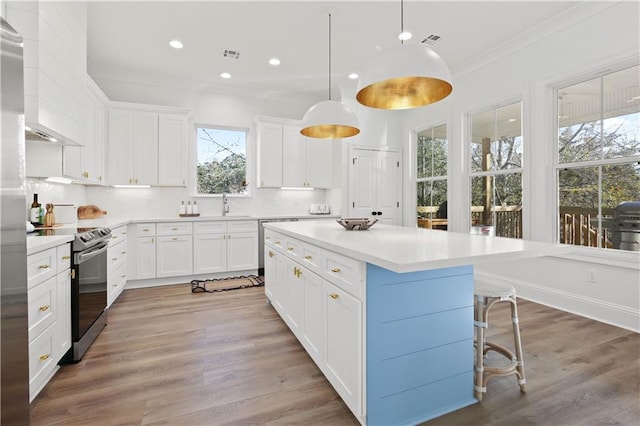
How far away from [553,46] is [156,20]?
432 cm

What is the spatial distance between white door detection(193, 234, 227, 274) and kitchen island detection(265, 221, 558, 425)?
302 cm

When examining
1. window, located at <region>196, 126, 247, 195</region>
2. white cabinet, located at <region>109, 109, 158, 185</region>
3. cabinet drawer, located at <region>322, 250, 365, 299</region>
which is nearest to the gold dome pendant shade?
cabinet drawer, located at <region>322, 250, 365, 299</region>

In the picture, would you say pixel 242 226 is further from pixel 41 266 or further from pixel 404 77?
pixel 404 77

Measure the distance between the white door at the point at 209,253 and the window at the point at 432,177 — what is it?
3.38 meters

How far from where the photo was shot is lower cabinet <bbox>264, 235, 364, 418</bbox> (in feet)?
5.08

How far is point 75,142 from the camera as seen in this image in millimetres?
2955

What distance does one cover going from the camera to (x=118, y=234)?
3633 mm

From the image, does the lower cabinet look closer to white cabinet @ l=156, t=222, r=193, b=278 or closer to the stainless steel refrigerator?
the stainless steel refrigerator

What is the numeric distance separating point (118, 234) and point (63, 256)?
A: 1595 millimetres

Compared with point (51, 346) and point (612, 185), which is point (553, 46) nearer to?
point (612, 185)

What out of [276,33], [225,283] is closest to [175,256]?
[225,283]

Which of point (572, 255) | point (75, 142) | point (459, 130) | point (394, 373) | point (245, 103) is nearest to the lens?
point (394, 373)

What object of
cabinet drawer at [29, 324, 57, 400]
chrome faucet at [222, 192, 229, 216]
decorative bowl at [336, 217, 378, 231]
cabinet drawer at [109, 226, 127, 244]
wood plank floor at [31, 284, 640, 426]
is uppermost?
chrome faucet at [222, 192, 229, 216]

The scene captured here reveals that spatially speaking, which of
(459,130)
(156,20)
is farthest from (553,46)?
(156,20)
